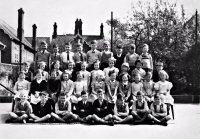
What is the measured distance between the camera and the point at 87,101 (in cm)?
834

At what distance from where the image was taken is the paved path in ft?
20.4

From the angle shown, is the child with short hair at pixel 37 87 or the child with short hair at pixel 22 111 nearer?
the child with short hair at pixel 22 111

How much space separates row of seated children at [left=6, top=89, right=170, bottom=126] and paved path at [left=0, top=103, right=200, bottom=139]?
37cm

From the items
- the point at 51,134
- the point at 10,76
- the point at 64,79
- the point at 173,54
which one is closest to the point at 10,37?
the point at 10,76

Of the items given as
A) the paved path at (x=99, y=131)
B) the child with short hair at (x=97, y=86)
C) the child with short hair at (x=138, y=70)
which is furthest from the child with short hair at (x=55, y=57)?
the paved path at (x=99, y=131)

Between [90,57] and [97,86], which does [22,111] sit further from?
[90,57]

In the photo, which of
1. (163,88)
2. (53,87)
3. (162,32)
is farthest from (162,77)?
(162,32)

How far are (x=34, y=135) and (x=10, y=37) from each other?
2953cm

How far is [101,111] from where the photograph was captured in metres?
7.93

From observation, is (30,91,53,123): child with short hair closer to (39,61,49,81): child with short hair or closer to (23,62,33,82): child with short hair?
(39,61,49,81): child with short hair

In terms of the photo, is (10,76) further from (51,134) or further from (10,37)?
(51,134)

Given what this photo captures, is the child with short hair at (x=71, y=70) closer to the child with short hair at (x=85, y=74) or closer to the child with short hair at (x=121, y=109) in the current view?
the child with short hair at (x=85, y=74)

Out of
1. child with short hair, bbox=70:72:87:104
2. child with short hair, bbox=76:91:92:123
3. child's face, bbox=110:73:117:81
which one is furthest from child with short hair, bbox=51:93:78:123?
child's face, bbox=110:73:117:81

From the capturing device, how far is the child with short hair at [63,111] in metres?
7.98
